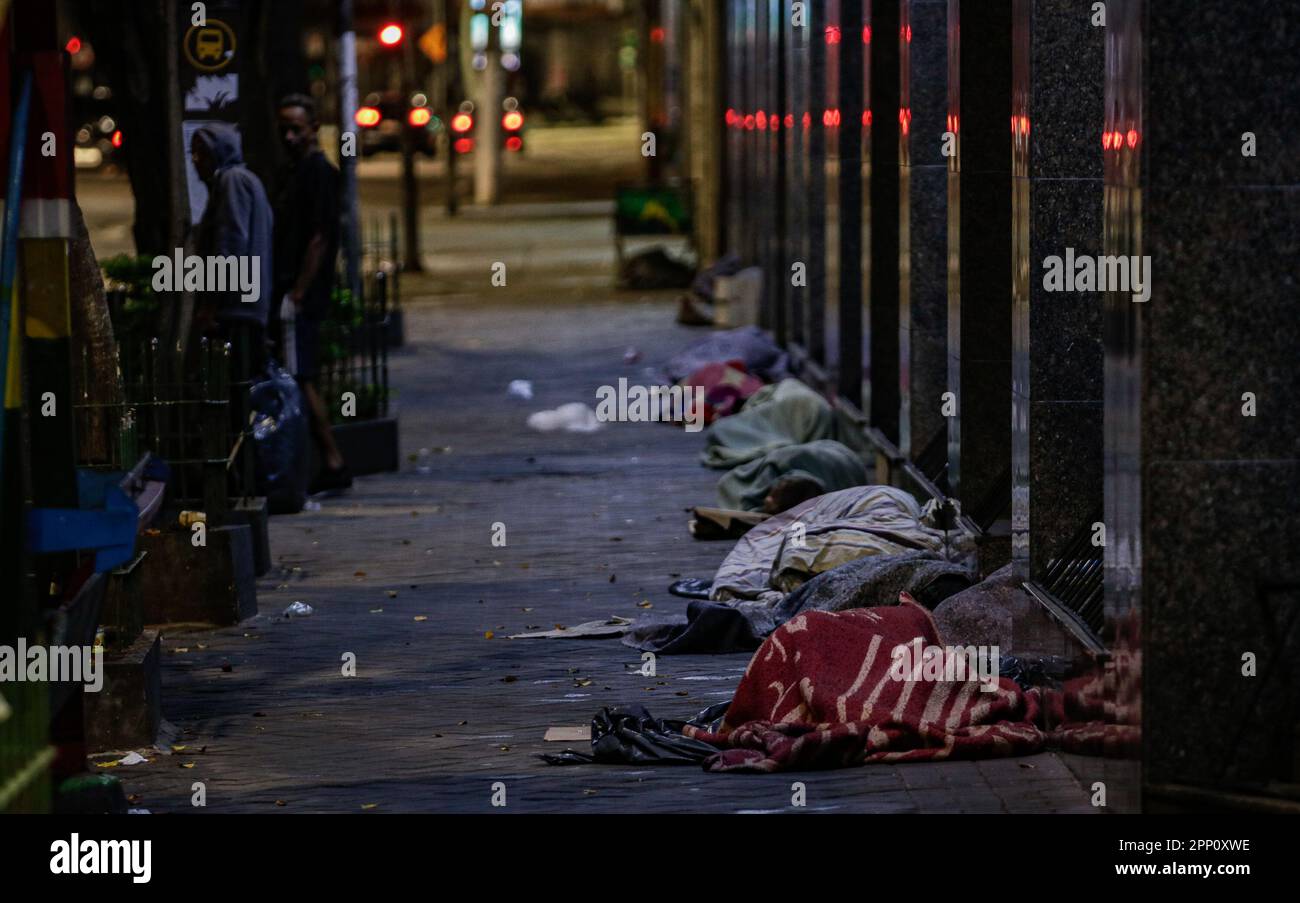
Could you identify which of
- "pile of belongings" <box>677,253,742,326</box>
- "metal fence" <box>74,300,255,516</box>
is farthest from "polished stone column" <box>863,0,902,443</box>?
"pile of belongings" <box>677,253,742,326</box>

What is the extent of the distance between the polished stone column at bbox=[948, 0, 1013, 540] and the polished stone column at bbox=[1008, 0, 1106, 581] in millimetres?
1585

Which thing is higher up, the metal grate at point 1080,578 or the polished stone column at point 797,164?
the polished stone column at point 797,164

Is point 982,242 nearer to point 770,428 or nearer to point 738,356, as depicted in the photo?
point 770,428

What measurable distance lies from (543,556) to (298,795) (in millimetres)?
4509

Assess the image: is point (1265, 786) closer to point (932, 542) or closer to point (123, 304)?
point (932, 542)

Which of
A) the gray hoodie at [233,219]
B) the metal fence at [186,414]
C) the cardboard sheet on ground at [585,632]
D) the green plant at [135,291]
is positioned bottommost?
the cardboard sheet on ground at [585,632]

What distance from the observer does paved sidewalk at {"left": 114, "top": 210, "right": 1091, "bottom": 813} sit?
7.09m

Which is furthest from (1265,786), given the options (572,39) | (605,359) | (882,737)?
(572,39)

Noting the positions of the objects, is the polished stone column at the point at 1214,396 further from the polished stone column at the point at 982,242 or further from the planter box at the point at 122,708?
the polished stone column at the point at 982,242

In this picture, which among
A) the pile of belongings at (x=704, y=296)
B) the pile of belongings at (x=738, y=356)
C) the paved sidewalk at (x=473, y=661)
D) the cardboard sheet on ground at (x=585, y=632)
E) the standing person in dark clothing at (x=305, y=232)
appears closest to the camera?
the paved sidewalk at (x=473, y=661)

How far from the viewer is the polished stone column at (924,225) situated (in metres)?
11.5

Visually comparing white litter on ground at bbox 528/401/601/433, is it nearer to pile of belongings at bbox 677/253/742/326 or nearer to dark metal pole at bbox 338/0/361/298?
dark metal pole at bbox 338/0/361/298

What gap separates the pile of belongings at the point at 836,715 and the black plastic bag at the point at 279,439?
496cm

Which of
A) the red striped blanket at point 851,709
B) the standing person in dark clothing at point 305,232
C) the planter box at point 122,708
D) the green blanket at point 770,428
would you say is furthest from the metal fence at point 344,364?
the red striped blanket at point 851,709
